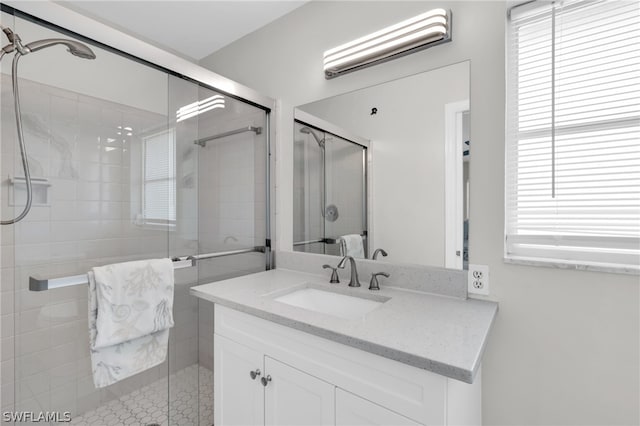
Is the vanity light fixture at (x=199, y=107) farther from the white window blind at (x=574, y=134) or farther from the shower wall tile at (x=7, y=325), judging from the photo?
the white window blind at (x=574, y=134)

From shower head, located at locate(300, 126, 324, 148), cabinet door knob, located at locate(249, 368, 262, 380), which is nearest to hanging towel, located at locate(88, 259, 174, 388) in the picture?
cabinet door knob, located at locate(249, 368, 262, 380)

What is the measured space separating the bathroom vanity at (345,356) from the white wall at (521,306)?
12 cm

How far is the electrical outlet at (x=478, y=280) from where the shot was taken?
126cm

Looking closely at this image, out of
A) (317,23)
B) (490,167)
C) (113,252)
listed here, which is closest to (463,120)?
(490,167)

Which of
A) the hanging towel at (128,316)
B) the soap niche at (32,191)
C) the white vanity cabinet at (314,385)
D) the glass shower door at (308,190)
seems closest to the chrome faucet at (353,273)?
the glass shower door at (308,190)

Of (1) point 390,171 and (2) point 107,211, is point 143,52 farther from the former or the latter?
(1) point 390,171

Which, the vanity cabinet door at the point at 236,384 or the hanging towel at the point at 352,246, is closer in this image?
the vanity cabinet door at the point at 236,384

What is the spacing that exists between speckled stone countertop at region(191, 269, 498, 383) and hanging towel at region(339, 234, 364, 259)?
18cm

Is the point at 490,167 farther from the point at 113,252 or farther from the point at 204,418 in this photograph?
the point at 204,418

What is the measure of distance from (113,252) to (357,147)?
1.29 metres

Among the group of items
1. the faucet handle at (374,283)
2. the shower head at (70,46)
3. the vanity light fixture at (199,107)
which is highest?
the shower head at (70,46)

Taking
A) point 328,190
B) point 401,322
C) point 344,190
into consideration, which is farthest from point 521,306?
point 328,190

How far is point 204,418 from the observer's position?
1.68m

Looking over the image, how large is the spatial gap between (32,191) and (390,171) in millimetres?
1520
